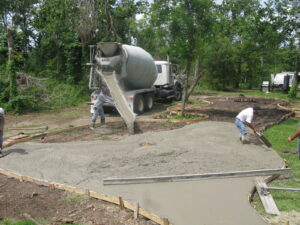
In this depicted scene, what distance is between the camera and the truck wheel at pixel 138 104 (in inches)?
568

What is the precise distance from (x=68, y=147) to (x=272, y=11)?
562 inches

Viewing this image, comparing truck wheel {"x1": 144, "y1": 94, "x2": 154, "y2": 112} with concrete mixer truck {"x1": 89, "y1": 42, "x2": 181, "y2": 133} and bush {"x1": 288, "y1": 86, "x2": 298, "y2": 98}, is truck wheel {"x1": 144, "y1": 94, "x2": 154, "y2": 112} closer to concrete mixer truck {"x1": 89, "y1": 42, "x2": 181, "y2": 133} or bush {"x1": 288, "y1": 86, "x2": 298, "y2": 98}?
concrete mixer truck {"x1": 89, "y1": 42, "x2": 181, "y2": 133}

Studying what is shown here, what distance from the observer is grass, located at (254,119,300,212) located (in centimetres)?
517

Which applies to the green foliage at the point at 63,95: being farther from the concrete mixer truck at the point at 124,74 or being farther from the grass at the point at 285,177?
the grass at the point at 285,177

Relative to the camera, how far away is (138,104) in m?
14.9

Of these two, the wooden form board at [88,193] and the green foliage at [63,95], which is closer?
the wooden form board at [88,193]

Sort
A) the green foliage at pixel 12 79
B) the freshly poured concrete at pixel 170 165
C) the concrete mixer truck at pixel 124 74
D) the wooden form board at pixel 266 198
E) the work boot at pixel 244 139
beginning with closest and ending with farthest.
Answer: the wooden form board at pixel 266 198
the freshly poured concrete at pixel 170 165
the work boot at pixel 244 139
the concrete mixer truck at pixel 124 74
the green foliage at pixel 12 79

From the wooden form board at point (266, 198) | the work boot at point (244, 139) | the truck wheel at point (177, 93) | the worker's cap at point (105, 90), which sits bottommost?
the wooden form board at point (266, 198)

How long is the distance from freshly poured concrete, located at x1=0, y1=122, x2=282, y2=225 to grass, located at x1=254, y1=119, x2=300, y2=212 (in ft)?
1.22

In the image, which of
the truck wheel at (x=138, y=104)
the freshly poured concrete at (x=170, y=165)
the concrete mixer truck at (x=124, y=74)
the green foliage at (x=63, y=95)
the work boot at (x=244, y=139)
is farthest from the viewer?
the green foliage at (x=63, y=95)

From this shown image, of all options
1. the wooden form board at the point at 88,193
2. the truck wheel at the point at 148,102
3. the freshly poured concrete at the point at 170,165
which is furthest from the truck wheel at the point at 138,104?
the wooden form board at the point at 88,193

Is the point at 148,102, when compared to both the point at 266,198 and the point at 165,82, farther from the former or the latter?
the point at 266,198

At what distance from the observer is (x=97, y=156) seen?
7.84 metres

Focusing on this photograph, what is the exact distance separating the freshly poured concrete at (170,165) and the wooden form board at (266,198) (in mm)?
234
